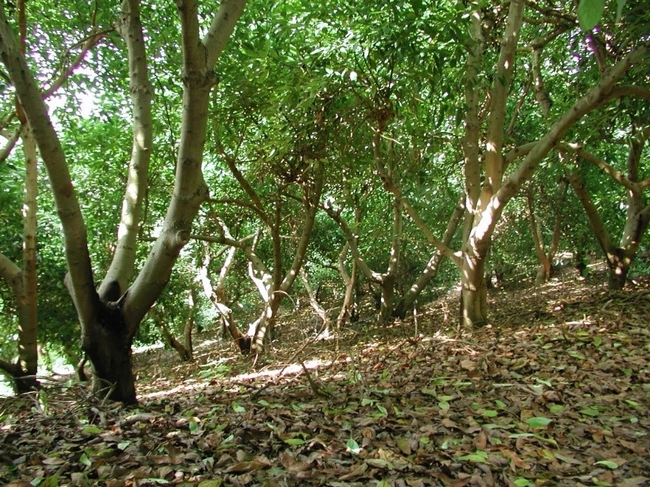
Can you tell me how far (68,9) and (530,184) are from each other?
848 cm

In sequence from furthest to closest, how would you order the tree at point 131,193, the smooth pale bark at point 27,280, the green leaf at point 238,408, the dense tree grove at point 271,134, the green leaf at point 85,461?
the smooth pale bark at point 27,280, the dense tree grove at point 271,134, the green leaf at point 238,408, the tree at point 131,193, the green leaf at point 85,461

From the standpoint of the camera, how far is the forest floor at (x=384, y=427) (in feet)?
6.73

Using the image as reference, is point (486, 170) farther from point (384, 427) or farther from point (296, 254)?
point (384, 427)

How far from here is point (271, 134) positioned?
541 cm

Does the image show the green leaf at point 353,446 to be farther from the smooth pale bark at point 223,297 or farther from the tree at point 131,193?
the smooth pale bark at point 223,297

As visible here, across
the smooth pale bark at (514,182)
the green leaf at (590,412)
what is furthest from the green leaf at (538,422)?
the smooth pale bark at (514,182)

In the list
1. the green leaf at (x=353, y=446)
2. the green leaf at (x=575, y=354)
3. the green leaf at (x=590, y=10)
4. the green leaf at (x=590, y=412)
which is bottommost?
the green leaf at (x=590, y=412)

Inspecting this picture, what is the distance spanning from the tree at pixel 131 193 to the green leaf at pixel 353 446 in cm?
150

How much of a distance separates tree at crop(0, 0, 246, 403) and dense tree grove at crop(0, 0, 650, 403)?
10 millimetres

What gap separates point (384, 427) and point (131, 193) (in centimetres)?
226

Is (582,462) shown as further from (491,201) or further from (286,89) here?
(286,89)

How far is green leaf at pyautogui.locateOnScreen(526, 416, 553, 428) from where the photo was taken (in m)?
2.71

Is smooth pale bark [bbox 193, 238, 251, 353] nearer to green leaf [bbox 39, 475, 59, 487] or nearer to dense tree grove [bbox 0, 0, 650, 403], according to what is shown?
dense tree grove [bbox 0, 0, 650, 403]

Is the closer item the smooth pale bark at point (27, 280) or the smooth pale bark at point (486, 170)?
the smooth pale bark at point (27, 280)
